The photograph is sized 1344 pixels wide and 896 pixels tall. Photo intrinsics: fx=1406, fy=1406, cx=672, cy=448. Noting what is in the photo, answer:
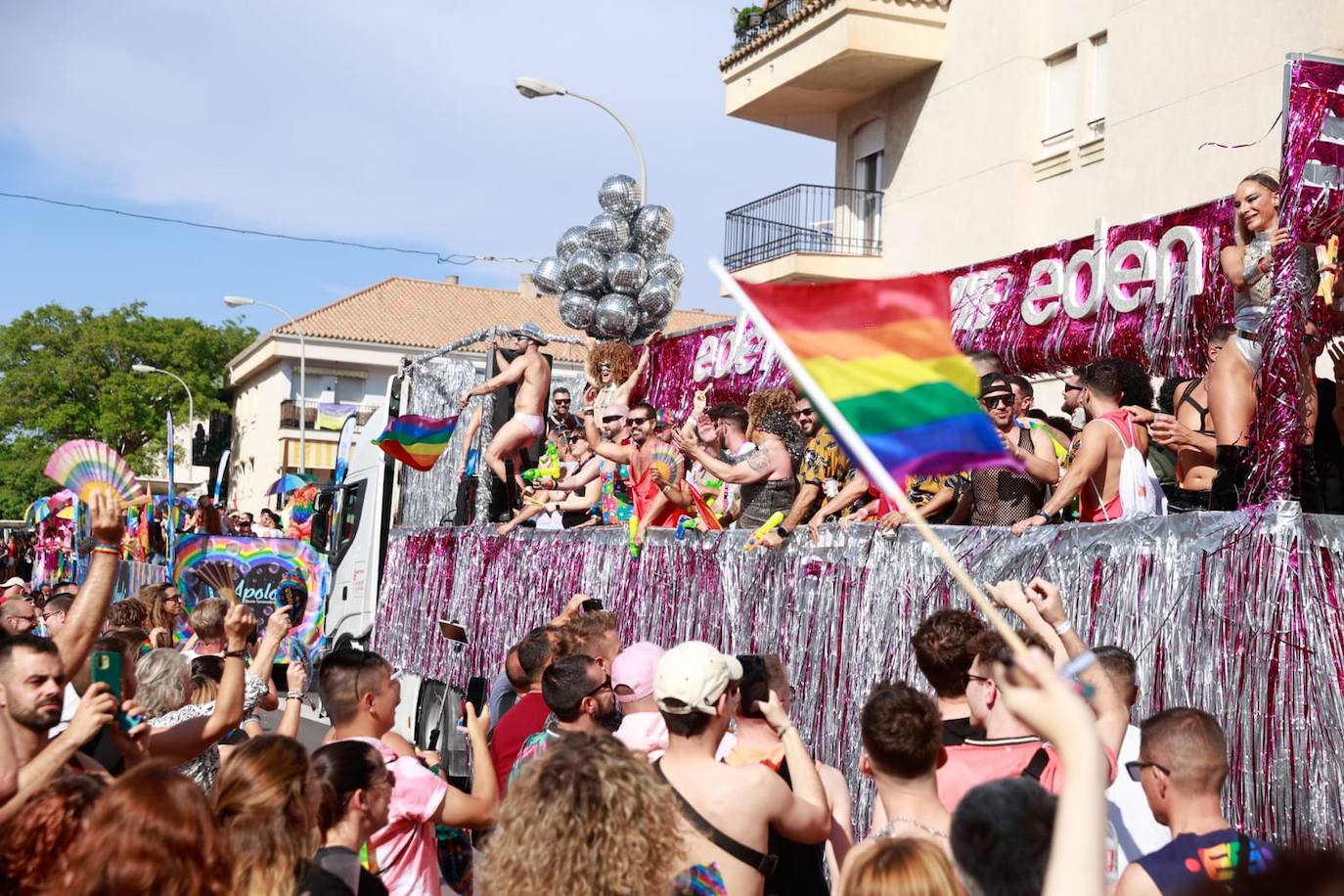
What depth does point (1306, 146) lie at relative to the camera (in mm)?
5465

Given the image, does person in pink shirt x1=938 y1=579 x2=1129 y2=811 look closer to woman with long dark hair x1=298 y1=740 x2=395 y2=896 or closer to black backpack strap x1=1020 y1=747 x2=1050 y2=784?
black backpack strap x1=1020 y1=747 x2=1050 y2=784

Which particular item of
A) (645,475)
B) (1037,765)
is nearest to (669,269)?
(645,475)

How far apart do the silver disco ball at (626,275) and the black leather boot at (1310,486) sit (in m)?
7.90

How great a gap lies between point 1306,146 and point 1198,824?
124 inches

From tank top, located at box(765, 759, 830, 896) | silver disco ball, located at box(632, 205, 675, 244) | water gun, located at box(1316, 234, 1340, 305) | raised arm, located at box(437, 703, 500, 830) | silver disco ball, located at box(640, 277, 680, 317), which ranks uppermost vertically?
silver disco ball, located at box(632, 205, 675, 244)

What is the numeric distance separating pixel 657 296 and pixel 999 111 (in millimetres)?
6332

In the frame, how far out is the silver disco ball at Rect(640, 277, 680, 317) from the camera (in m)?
12.7

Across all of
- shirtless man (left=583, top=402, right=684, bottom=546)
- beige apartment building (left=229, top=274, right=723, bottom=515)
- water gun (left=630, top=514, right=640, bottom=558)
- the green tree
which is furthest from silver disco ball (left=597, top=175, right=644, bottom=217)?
the green tree

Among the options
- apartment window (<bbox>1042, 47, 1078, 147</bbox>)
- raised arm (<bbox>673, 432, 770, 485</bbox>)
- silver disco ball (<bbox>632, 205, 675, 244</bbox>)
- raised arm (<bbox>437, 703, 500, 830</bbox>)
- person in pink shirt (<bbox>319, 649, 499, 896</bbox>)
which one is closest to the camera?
person in pink shirt (<bbox>319, 649, 499, 896</bbox>)

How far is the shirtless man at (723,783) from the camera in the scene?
3.64 m

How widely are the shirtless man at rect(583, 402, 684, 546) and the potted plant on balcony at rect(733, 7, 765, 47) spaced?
11.7 metres

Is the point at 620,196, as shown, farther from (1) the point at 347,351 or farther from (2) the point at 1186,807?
(1) the point at 347,351

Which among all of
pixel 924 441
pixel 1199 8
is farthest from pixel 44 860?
pixel 1199 8

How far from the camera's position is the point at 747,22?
800 inches
